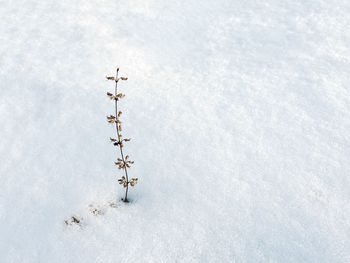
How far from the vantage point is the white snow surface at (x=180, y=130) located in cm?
371

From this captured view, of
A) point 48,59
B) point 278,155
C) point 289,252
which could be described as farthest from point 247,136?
point 48,59

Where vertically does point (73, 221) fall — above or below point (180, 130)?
below

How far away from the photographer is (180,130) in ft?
15.4

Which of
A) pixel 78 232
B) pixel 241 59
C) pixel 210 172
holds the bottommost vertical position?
pixel 78 232

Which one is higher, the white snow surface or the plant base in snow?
the white snow surface

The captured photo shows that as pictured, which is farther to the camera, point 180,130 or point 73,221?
point 180,130

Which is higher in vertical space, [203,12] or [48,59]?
[203,12]

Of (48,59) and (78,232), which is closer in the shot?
(78,232)

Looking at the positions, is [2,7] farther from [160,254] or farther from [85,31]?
[160,254]

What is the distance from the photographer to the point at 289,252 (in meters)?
3.60

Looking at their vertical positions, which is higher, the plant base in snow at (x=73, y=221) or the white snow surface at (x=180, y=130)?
the white snow surface at (x=180, y=130)

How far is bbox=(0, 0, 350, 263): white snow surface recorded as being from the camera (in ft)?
12.2

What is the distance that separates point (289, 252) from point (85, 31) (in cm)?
444

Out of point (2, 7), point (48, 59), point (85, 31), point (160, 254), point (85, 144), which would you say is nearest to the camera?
point (160, 254)
